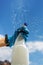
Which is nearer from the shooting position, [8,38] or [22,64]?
[22,64]

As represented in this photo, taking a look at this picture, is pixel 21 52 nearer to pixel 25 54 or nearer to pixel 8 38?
pixel 25 54

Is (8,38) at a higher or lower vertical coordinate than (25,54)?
higher

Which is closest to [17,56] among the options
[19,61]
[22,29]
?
[19,61]

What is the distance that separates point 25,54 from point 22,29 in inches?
4.6

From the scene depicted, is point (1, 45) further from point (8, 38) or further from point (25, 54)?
point (25, 54)

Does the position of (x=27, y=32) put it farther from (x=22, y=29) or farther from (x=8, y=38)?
(x=8, y=38)

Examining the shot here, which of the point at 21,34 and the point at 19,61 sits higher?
the point at 21,34

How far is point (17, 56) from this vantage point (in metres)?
0.72

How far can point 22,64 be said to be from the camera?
0.72 metres

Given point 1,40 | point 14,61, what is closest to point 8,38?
point 1,40

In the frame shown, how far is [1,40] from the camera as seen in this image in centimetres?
82

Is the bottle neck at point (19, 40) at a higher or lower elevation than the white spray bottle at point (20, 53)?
A: higher

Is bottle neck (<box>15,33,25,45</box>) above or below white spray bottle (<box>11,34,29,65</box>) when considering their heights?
above

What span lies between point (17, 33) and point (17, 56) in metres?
0.11
